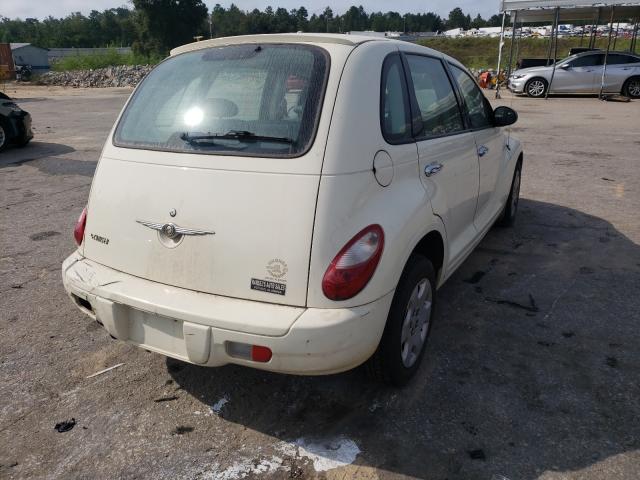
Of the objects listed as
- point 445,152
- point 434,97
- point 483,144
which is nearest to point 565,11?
point 483,144

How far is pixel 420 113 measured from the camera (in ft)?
9.92

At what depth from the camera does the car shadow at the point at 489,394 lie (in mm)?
2414

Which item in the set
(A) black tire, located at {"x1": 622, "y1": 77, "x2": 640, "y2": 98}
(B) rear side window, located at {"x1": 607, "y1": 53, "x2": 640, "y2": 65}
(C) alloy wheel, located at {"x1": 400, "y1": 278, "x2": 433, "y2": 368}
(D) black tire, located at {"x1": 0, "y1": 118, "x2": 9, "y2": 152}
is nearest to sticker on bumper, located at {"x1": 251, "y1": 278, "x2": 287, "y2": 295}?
(C) alloy wheel, located at {"x1": 400, "y1": 278, "x2": 433, "y2": 368}

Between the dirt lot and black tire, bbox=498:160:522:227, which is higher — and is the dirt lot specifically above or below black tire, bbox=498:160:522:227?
below

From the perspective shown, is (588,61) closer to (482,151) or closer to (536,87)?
(536,87)

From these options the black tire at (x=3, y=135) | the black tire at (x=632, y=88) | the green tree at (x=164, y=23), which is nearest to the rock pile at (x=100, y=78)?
the black tire at (x=3, y=135)

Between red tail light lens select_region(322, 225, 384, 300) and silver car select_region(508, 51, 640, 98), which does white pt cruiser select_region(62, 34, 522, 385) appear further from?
silver car select_region(508, 51, 640, 98)

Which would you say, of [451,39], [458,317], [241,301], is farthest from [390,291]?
[451,39]

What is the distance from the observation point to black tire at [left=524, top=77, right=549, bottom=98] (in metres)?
19.7

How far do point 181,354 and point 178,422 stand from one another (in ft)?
1.53

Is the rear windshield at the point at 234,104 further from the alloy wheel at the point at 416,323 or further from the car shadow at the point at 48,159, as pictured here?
the car shadow at the point at 48,159

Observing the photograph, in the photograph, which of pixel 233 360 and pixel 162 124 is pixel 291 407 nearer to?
pixel 233 360

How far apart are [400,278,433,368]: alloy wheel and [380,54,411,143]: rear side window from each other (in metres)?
0.79

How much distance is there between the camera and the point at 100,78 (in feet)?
120
